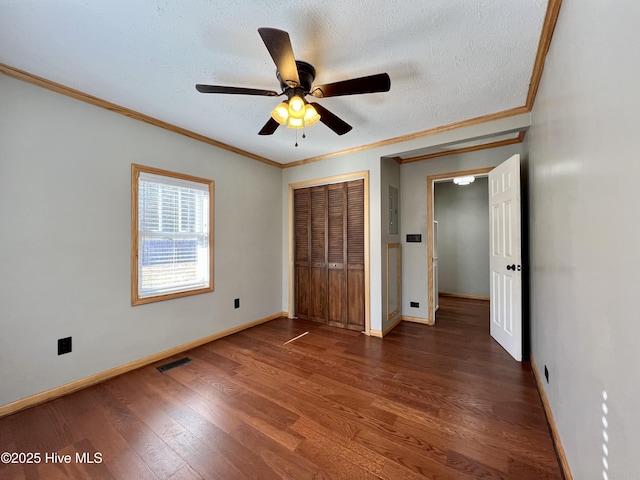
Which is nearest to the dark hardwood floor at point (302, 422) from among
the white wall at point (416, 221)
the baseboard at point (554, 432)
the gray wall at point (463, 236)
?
the baseboard at point (554, 432)

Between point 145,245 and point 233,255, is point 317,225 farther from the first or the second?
point 145,245

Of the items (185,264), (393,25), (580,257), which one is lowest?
(185,264)

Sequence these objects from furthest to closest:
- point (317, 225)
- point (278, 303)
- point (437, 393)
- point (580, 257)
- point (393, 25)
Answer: point (278, 303) < point (317, 225) < point (437, 393) < point (393, 25) < point (580, 257)

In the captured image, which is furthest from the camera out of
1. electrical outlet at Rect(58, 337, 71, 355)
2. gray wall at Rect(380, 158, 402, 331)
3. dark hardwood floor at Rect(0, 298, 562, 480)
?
gray wall at Rect(380, 158, 402, 331)

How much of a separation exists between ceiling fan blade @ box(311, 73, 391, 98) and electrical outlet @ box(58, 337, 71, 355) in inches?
109

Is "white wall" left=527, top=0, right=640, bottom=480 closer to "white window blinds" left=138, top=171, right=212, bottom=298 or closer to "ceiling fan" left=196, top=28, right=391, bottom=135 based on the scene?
"ceiling fan" left=196, top=28, right=391, bottom=135

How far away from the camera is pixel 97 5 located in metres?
1.35

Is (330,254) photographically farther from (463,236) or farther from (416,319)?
(463,236)

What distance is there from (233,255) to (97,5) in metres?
2.54

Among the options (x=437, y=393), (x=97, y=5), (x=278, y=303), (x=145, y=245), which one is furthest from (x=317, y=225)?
(x=97, y=5)

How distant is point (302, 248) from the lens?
4047 millimetres

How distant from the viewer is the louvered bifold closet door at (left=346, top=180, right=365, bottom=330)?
11.3 ft

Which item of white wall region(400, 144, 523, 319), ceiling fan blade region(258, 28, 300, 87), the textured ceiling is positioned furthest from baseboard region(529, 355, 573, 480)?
ceiling fan blade region(258, 28, 300, 87)

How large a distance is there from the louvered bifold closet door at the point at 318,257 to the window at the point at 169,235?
4.85 feet
